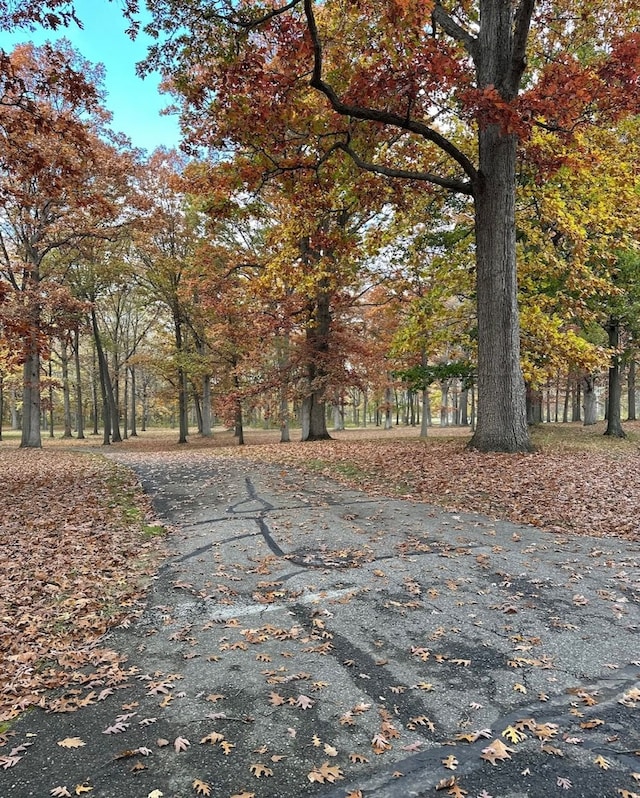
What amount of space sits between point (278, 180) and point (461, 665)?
31.2 ft

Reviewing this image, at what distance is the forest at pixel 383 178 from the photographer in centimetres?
798

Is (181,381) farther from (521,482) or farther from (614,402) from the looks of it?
(521,482)

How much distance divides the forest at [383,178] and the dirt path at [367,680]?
19.6 ft

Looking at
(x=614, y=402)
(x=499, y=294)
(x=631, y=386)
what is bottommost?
(x=614, y=402)

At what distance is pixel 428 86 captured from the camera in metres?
7.96

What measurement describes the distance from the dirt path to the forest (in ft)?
19.6

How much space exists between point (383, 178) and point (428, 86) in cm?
297

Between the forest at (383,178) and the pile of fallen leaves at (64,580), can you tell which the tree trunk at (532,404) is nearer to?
the forest at (383,178)

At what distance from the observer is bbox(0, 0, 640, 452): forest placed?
7980 millimetres

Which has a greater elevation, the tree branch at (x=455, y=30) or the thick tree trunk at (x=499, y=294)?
the tree branch at (x=455, y=30)

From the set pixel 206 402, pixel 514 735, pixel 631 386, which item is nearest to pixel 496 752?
pixel 514 735

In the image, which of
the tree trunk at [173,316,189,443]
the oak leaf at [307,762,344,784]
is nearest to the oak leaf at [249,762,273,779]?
the oak leaf at [307,762,344,784]

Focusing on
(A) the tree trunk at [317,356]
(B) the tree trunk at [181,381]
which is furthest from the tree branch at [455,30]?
(B) the tree trunk at [181,381]

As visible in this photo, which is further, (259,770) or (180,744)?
(180,744)
